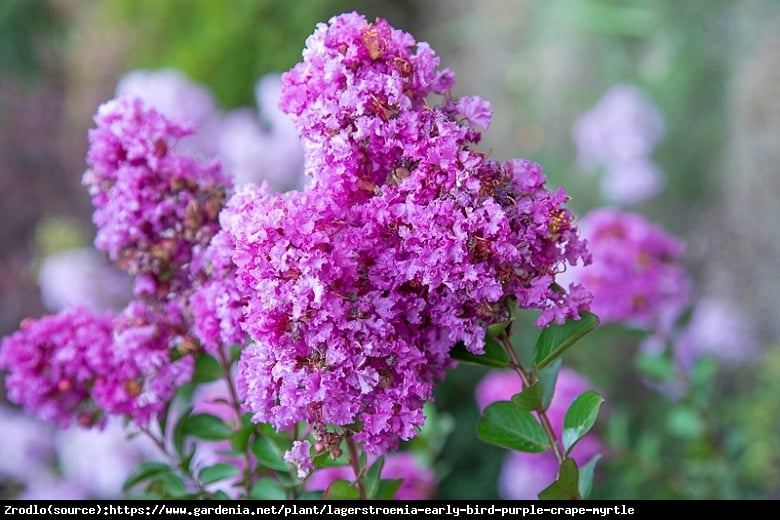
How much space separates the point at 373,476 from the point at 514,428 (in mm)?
155

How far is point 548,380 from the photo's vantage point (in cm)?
88

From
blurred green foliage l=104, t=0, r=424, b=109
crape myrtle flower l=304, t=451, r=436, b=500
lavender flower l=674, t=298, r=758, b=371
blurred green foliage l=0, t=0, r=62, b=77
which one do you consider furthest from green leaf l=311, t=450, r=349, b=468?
blurred green foliage l=0, t=0, r=62, b=77

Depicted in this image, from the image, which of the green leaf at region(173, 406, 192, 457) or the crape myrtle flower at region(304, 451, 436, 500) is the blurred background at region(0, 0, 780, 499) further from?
the green leaf at region(173, 406, 192, 457)

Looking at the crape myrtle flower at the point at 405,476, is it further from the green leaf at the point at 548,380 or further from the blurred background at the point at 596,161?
the green leaf at the point at 548,380

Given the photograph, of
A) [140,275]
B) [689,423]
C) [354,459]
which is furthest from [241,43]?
[354,459]

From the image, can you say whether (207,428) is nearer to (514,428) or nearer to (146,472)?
(146,472)

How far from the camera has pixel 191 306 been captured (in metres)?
0.94

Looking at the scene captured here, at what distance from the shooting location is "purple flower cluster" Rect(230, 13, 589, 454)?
2.32ft

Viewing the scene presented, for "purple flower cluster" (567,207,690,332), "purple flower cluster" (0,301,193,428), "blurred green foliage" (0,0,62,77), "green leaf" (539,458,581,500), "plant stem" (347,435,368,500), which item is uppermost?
"blurred green foliage" (0,0,62,77)

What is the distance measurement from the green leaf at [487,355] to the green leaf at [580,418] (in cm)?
10

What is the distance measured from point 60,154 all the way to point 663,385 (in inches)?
110

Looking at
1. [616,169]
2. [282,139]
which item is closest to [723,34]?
[616,169]

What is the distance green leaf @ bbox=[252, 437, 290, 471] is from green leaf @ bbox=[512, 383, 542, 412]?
0.26 m

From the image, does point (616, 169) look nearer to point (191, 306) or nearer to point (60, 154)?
point (191, 306)
